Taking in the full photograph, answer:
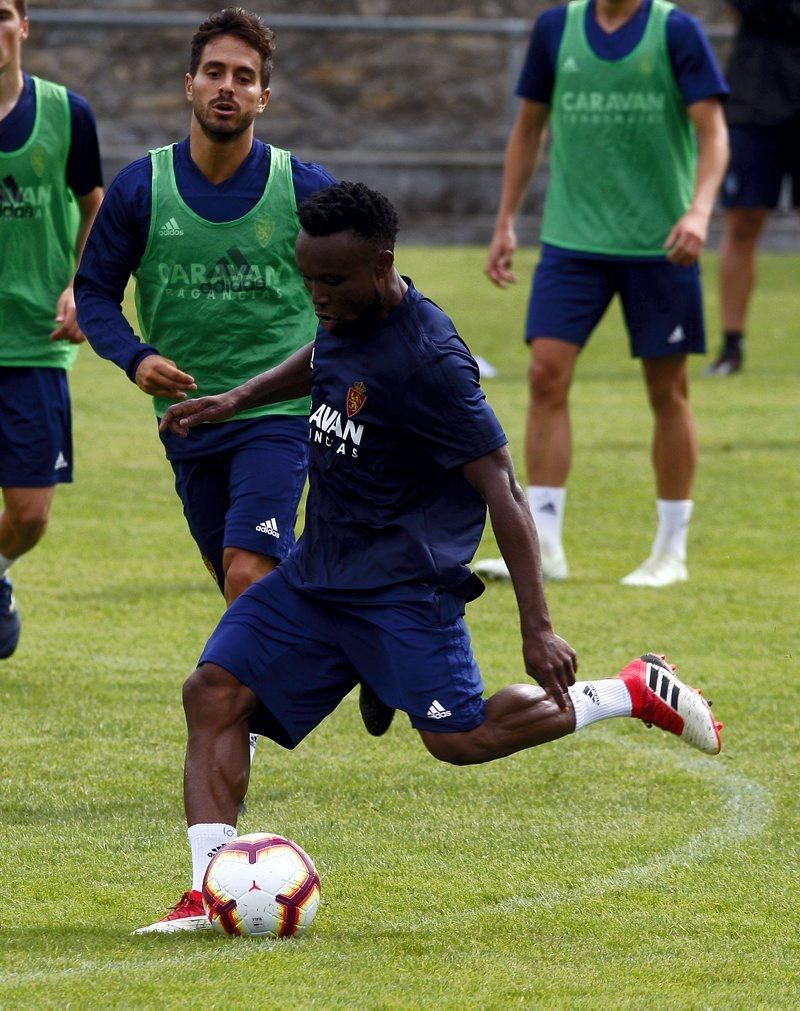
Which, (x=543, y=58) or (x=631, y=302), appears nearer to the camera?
(x=631, y=302)

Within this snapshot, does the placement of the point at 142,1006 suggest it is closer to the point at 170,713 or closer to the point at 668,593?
the point at 170,713

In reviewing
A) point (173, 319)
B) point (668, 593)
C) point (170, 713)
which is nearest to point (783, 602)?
point (668, 593)

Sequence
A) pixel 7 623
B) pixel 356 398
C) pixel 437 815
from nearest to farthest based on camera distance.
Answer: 1. pixel 356 398
2. pixel 437 815
3. pixel 7 623

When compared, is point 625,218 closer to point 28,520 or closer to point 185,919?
point 28,520

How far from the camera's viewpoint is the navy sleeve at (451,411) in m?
4.70

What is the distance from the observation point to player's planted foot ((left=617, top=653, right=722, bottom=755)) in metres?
5.53

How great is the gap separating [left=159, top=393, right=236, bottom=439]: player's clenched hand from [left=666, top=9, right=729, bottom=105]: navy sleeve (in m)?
4.03

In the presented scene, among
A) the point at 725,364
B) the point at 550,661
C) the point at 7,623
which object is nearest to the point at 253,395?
the point at 550,661

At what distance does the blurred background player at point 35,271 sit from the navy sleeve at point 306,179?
3.78ft

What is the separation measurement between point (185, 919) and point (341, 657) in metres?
0.76

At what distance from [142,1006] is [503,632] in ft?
13.4

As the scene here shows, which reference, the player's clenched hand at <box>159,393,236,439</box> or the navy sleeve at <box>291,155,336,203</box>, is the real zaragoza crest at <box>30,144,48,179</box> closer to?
the navy sleeve at <box>291,155,336,203</box>

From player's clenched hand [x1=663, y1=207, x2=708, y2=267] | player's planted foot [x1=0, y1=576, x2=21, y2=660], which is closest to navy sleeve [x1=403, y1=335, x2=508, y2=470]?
player's planted foot [x1=0, y1=576, x2=21, y2=660]

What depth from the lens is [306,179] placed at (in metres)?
6.03
